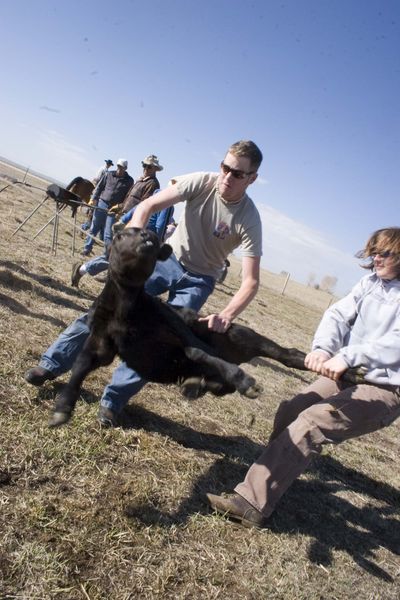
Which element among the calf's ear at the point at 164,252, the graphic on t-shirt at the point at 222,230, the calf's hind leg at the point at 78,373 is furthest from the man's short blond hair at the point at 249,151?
the calf's hind leg at the point at 78,373

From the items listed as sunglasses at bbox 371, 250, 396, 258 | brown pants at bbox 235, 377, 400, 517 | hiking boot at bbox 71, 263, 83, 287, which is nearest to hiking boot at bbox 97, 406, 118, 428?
brown pants at bbox 235, 377, 400, 517

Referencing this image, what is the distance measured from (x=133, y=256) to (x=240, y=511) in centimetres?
205

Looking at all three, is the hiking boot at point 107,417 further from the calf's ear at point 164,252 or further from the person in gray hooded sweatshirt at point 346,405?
the calf's ear at point 164,252

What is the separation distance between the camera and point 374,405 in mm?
3607

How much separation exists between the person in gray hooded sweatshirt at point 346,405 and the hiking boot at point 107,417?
1.06m

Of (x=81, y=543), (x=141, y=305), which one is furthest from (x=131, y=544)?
(x=141, y=305)

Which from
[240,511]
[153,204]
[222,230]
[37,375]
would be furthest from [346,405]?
[37,375]

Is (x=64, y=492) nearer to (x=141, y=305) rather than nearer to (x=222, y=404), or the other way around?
(x=141, y=305)

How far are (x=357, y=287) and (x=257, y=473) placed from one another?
176 cm

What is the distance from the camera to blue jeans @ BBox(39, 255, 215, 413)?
415cm

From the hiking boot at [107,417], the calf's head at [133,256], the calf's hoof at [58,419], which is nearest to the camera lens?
the calf's hoof at [58,419]

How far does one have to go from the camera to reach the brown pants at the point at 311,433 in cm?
351

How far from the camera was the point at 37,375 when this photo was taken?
4172 millimetres

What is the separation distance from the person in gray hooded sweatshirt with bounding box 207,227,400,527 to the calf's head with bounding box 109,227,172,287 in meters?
1.46
